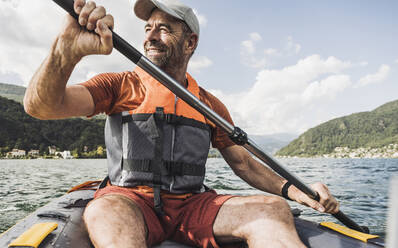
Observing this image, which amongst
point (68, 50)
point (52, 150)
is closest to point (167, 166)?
point (68, 50)

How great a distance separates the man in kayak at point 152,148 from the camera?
153 centimetres

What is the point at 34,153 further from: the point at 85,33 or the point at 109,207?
the point at 85,33

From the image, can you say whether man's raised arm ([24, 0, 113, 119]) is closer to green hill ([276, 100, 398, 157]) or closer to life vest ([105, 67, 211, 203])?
life vest ([105, 67, 211, 203])

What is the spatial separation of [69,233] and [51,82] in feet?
3.00

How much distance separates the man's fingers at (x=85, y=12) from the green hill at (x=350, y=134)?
129 meters

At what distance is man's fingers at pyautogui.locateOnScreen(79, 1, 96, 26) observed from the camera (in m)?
1.47

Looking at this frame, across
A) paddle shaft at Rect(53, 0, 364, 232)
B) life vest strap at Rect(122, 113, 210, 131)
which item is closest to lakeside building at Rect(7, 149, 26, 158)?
life vest strap at Rect(122, 113, 210, 131)

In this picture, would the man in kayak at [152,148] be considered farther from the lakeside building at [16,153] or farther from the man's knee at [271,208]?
the lakeside building at [16,153]

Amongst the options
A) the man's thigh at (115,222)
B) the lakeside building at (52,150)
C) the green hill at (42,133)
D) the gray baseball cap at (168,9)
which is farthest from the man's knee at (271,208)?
the lakeside building at (52,150)

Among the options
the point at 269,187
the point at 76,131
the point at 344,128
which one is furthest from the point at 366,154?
the point at 269,187

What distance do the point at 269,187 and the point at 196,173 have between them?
0.80 m

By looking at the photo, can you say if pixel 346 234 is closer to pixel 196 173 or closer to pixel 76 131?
pixel 196 173

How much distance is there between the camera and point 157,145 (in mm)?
2062

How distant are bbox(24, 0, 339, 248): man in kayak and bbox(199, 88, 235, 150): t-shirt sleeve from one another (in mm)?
37
